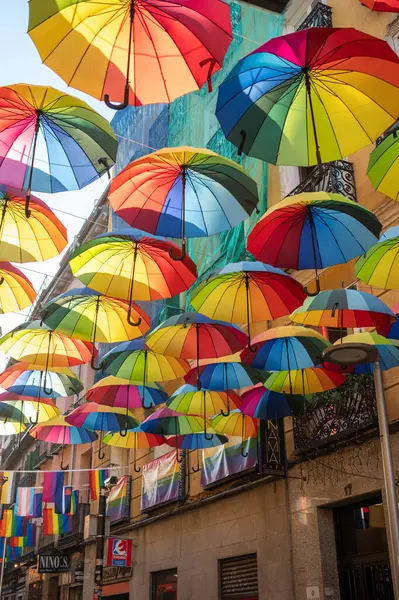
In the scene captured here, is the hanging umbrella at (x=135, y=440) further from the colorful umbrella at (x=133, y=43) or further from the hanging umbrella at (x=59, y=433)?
the colorful umbrella at (x=133, y=43)

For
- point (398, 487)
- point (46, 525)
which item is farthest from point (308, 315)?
point (46, 525)

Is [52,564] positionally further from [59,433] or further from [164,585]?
[59,433]

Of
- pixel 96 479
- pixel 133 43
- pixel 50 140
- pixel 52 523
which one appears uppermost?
pixel 50 140

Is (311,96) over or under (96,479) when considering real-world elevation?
over

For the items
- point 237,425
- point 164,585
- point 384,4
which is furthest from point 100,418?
point 384,4

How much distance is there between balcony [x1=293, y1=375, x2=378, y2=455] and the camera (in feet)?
35.7

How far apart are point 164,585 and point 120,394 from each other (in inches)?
284

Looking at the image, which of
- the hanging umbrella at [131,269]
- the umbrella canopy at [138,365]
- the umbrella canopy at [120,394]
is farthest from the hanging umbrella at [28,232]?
the umbrella canopy at [120,394]

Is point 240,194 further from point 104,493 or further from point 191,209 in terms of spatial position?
point 104,493

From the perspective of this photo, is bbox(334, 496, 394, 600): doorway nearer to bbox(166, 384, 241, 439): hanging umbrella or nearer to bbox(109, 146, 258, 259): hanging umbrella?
bbox(166, 384, 241, 439): hanging umbrella

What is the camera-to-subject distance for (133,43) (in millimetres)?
6418

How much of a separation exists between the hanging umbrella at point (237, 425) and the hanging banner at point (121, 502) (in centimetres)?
865

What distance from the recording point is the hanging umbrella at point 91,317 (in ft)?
35.7

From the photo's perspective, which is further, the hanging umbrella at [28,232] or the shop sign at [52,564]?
the shop sign at [52,564]
